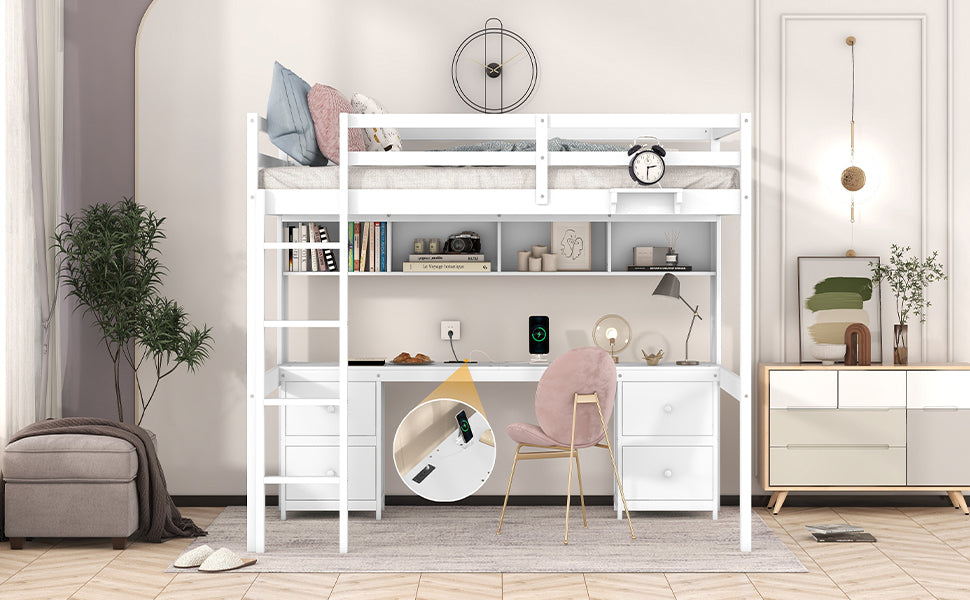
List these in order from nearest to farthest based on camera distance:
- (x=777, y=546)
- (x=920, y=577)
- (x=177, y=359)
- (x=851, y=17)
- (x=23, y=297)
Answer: (x=920, y=577)
(x=777, y=546)
(x=23, y=297)
(x=177, y=359)
(x=851, y=17)

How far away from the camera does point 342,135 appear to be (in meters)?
3.47

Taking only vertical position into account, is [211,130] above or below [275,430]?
above

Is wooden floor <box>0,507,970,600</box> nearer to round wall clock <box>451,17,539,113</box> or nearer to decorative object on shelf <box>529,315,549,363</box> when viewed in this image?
decorative object on shelf <box>529,315,549,363</box>

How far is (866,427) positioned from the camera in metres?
4.23

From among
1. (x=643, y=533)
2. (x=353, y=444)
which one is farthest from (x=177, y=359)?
(x=643, y=533)

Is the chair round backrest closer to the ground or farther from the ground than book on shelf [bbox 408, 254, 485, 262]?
closer to the ground

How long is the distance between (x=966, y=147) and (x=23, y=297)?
5048 mm

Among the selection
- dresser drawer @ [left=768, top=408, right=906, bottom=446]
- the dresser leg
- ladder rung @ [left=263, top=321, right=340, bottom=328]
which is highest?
ladder rung @ [left=263, top=321, right=340, bottom=328]

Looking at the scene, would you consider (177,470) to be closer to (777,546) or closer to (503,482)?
(503,482)

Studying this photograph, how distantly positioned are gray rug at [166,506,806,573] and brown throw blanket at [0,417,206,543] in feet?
0.60

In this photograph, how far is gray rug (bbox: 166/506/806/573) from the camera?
346cm

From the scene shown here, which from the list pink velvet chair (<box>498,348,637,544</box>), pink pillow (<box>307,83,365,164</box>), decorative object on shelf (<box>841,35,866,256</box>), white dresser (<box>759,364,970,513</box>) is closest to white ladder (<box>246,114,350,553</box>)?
pink pillow (<box>307,83,365,164</box>)

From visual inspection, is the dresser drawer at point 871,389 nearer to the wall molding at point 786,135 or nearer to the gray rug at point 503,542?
the wall molding at point 786,135

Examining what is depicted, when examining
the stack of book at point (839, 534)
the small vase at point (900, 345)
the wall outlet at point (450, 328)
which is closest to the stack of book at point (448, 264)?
the wall outlet at point (450, 328)
